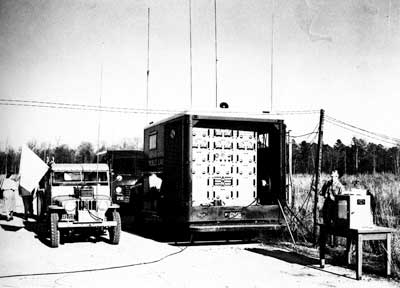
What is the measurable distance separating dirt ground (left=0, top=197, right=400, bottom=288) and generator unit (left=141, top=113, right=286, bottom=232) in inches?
28.9

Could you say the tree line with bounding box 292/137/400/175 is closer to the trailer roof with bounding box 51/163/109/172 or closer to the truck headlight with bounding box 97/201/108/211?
the trailer roof with bounding box 51/163/109/172

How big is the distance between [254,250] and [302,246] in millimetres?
1251

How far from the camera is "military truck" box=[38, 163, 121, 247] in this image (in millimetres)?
10898

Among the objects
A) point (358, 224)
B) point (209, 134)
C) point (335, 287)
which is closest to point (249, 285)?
point (335, 287)

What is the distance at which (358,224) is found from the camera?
754cm

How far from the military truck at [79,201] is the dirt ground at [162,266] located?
19.2 inches

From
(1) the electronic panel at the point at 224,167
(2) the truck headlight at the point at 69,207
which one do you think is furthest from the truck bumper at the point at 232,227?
(2) the truck headlight at the point at 69,207

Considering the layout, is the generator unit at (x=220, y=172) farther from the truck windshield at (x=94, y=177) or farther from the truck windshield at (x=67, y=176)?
the truck windshield at (x=67, y=176)

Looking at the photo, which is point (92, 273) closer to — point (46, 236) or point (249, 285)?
point (249, 285)

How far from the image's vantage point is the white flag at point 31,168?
12422 millimetres

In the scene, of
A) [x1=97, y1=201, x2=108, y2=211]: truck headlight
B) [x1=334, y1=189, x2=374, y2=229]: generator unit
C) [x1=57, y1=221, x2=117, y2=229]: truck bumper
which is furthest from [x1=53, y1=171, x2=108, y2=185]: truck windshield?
[x1=334, y1=189, x2=374, y2=229]: generator unit

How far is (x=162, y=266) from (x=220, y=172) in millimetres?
3649

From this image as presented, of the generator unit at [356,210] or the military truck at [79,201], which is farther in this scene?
the military truck at [79,201]

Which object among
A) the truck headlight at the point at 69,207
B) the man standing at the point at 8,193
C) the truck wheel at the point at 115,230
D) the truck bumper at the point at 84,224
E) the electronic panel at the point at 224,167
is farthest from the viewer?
the man standing at the point at 8,193
